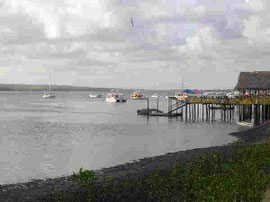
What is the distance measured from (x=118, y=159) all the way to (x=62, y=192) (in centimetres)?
1791

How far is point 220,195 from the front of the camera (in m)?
13.6

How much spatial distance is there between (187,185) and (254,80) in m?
54.4

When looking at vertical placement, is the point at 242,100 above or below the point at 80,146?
above

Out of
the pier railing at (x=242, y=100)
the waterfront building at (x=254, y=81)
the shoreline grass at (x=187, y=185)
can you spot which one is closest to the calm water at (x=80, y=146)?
the pier railing at (x=242, y=100)

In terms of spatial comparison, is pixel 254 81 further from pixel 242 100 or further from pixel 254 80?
pixel 242 100

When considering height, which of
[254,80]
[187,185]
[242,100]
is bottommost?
[187,185]

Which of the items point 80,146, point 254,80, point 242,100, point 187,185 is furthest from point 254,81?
point 187,185

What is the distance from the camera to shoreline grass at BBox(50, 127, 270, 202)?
14133 mm

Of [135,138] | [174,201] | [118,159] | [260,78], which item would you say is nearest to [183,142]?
[135,138]

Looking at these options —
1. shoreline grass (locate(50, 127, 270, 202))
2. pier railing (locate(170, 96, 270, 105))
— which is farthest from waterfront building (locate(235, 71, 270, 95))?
shoreline grass (locate(50, 127, 270, 202))

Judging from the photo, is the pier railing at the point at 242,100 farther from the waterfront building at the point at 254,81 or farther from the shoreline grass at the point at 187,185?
the shoreline grass at the point at 187,185

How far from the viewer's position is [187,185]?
54.4ft

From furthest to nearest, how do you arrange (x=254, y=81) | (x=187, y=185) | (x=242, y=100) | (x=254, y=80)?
(x=254, y=80) < (x=254, y=81) < (x=242, y=100) < (x=187, y=185)

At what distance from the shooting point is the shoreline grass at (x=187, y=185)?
1413cm
